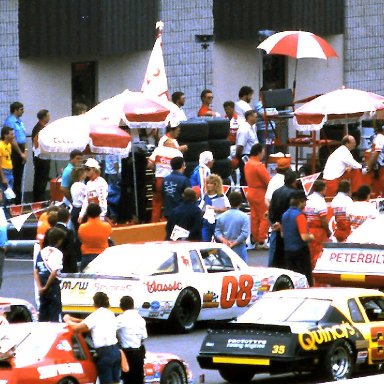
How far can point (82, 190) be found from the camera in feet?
81.4

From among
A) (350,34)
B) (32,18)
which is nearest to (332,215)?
(32,18)

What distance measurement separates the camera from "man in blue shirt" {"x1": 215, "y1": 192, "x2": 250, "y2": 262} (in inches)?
909

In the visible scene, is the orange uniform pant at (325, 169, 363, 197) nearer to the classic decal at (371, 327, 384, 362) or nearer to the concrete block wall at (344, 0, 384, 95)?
the classic decal at (371, 327, 384, 362)

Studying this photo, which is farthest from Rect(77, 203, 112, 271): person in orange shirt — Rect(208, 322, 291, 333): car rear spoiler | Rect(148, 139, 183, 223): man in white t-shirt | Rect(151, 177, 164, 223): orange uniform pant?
Rect(151, 177, 164, 223): orange uniform pant

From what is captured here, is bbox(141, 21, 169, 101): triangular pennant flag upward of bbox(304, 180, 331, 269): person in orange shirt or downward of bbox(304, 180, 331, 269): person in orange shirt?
upward

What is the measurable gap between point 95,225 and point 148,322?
1541 mm

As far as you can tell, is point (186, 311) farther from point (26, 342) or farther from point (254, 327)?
point (26, 342)

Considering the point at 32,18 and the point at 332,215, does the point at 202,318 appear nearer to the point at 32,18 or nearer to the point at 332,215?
the point at 332,215

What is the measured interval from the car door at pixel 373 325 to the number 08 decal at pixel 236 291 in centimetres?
308

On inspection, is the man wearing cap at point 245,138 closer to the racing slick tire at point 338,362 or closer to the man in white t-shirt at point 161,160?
the man in white t-shirt at point 161,160

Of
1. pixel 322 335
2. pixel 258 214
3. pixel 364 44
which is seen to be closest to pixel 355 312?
pixel 322 335

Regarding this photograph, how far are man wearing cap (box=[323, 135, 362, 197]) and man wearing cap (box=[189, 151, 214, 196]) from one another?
2.07 m

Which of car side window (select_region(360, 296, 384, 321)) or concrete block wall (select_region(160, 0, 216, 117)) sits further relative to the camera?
concrete block wall (select_region(160, 0, 216, 117))

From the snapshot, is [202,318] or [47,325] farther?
[202,318]
